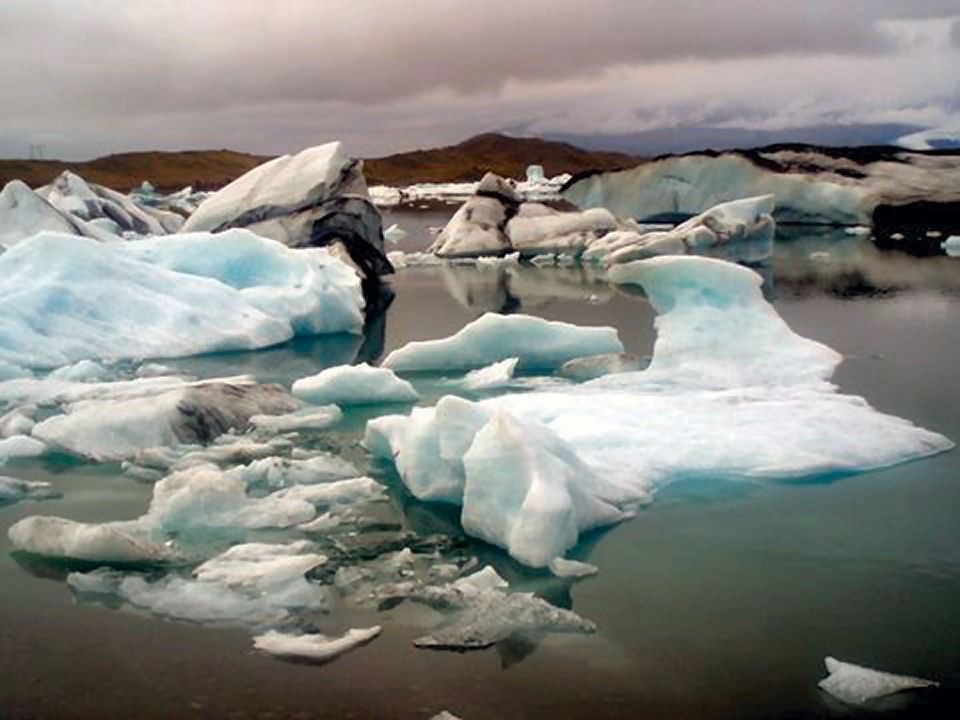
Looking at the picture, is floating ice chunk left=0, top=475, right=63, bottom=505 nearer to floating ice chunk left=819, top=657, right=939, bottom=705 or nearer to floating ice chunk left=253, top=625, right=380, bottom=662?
floating ice chunk left=253, top=625, right=380, bottom=662

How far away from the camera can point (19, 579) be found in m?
5.11

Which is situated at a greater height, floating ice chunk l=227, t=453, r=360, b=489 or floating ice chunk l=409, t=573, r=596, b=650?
floating ice chunk l=227, t=453, r=360, b=489

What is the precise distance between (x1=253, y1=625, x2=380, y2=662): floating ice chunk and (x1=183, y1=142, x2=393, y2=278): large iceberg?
13.9 metres

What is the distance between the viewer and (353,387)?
28.5 feet

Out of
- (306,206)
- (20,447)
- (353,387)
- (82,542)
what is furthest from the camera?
(306,206)

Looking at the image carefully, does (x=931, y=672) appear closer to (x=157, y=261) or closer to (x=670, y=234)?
(x=157, y=261)

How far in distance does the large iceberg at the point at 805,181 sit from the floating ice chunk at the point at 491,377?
21823 mm

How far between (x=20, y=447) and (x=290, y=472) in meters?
2.04

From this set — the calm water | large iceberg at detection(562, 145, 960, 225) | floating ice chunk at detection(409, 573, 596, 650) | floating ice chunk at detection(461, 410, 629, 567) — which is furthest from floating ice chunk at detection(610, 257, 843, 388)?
large iceberg at detection(562, 145, 960, 225)

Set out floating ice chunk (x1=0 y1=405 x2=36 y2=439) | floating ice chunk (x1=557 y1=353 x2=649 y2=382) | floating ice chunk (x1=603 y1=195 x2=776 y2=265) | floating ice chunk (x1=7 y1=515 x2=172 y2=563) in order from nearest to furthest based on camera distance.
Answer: floating ice chunk (x1=7 y1=515 x2=172 y2=563), floating ice chunk (x1=0 y1=405 x2=36 y2=439), floating ice chunk (x1=557 y1=353 x2=649 y2=382), floating ice chunk (x1=603 y1=195 x2=776 y2=265)

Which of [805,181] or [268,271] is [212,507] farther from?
[805,181]

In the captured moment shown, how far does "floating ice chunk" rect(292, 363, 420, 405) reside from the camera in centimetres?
867

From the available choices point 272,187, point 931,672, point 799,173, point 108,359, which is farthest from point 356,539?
point 799,173

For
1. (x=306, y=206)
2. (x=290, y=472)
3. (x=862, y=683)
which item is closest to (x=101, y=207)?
(x=306, y=206)
